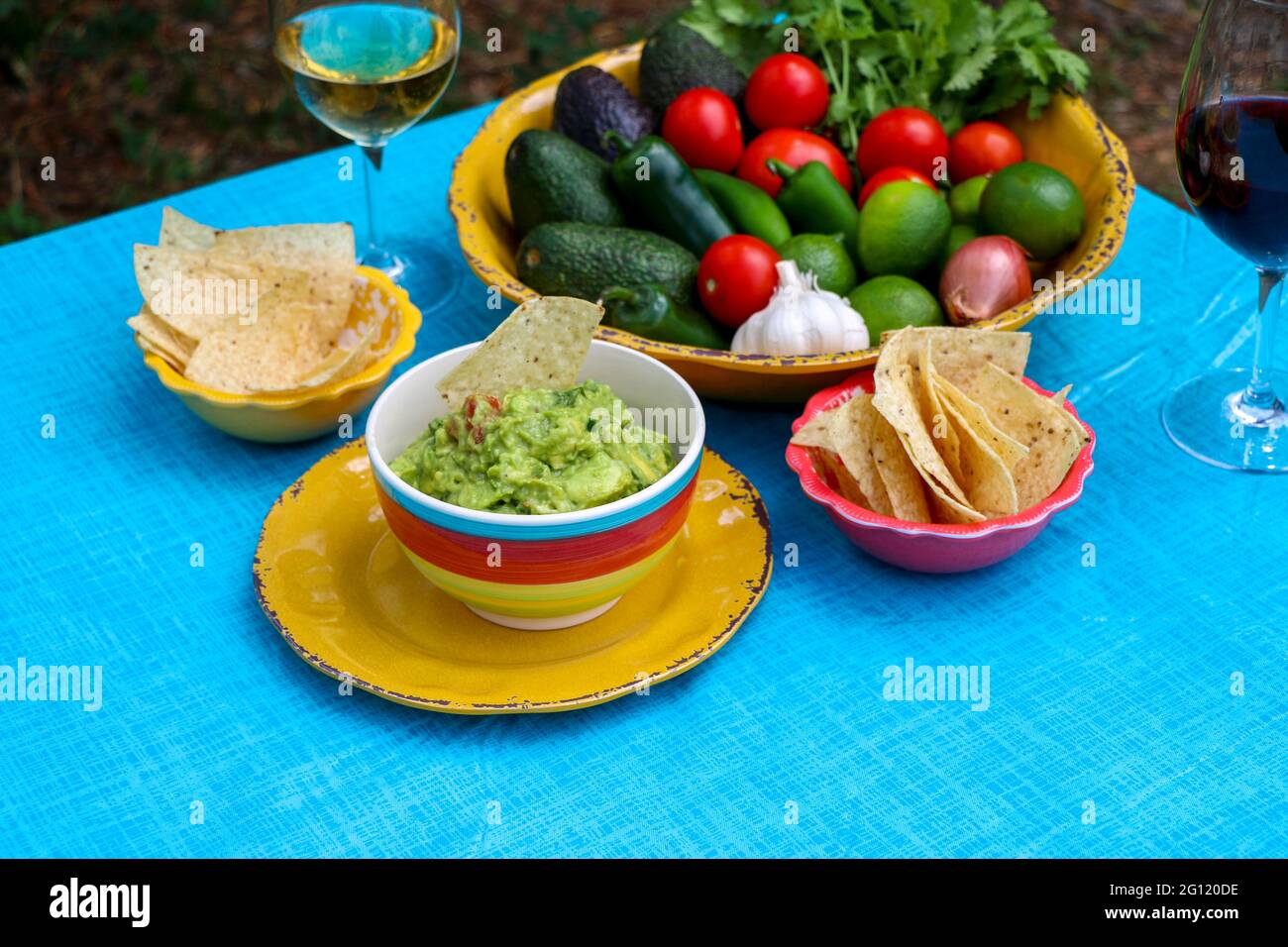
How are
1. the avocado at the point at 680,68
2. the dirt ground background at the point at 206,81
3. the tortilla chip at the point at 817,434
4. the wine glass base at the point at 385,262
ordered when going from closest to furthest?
the tortilla chip at the point at 817,434, the wine glass base at the point at 385,262, the avocado at the point at 680,68, the dirt ground background at the point at 206,81

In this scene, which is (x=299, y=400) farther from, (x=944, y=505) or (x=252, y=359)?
(x=944, y=505)

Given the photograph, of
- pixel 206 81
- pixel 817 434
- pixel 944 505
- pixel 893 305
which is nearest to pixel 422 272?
pixel 893 305

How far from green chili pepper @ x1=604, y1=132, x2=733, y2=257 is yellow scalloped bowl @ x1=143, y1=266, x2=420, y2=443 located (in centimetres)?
38

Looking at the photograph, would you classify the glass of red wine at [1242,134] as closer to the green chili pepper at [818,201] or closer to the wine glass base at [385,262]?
the green chili pepper at [818,201]

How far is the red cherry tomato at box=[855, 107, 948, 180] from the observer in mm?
2059

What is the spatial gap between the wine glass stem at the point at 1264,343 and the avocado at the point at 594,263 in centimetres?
68

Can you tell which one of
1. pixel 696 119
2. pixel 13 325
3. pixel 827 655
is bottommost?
pixel 13 325

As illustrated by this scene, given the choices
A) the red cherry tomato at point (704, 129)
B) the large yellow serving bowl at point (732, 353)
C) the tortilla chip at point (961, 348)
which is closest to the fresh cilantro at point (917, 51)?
the large yellow serving bowl at point (732, 353)

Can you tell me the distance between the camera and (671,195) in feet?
6.43

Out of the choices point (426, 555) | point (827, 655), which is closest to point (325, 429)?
point (426, 555)

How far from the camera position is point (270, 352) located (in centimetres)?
173

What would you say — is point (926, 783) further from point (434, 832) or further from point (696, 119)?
point (696, 119)

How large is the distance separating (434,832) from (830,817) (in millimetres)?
346

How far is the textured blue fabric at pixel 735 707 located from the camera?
4.15 ft
